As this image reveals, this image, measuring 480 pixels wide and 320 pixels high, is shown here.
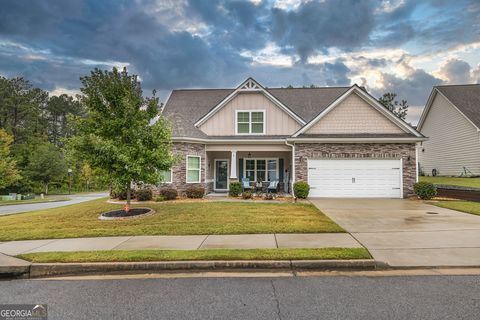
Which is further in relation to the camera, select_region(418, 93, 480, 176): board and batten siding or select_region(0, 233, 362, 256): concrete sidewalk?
select_region(418, 93, 480, 176): board and batten siding

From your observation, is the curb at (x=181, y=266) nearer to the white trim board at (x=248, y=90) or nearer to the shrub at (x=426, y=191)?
the shrub at (x=426, y=191)

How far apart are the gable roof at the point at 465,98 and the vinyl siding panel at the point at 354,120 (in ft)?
27.8

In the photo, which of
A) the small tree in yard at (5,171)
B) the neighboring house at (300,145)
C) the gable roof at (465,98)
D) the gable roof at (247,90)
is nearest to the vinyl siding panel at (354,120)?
the neighboring house at (300,145)

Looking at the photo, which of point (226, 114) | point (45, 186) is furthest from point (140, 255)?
point (45, 186)

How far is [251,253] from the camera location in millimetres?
5965

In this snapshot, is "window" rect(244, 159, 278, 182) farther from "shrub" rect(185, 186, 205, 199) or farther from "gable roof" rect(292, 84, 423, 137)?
"shrub" rect(185, 186, 205, 199)

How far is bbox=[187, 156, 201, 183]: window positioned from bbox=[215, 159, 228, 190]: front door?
111 inches

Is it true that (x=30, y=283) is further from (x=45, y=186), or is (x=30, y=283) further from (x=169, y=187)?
(x=45, y=186)

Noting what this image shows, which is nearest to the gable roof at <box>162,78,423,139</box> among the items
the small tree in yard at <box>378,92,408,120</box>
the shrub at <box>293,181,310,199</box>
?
the shrub at <box>293,181,310,199</box>

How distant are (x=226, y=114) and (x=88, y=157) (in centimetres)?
1018

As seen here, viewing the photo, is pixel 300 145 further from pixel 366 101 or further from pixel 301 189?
pixel 366 101

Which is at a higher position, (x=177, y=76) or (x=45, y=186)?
(x=177, y=76)

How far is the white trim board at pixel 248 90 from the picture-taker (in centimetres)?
1892

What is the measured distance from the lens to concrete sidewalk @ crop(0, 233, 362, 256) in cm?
670
